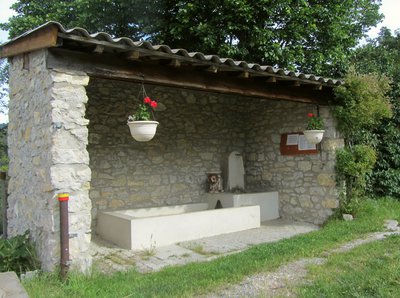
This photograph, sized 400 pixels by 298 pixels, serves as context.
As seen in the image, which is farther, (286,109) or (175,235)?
(286,109)

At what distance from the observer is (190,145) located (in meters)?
8.24

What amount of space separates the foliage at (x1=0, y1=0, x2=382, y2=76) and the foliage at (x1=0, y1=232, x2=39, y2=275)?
6428mm

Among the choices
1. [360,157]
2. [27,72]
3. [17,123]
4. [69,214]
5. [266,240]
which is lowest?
[266,240]

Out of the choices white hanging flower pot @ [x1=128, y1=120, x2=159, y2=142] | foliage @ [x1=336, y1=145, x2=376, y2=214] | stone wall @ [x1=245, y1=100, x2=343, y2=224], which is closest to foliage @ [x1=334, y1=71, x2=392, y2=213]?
foliage @ [x1=336, y1=145, x2=376, y2=214]

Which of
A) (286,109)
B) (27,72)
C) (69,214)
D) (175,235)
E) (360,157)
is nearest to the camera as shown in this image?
(69,214)

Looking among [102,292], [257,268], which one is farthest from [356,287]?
[102,292]

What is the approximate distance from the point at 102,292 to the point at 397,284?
283 centimetres

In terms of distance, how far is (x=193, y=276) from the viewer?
409 cm

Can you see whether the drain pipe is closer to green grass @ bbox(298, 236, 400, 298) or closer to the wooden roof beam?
the wooden roof beam

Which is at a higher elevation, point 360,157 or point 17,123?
point 17,123

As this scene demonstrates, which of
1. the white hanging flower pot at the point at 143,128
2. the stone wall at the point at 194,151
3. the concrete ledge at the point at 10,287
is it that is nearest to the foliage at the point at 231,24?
the stone wall at the point at 194,151

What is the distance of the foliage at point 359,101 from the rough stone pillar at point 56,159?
4829mm

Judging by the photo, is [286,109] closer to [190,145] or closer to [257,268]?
[190,145]

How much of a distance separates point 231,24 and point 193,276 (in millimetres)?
6706
